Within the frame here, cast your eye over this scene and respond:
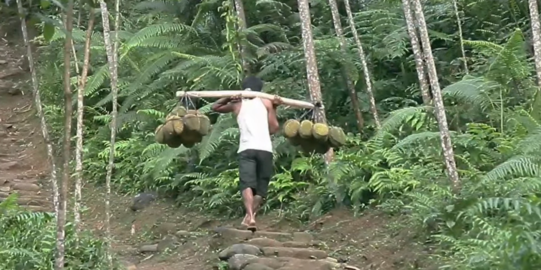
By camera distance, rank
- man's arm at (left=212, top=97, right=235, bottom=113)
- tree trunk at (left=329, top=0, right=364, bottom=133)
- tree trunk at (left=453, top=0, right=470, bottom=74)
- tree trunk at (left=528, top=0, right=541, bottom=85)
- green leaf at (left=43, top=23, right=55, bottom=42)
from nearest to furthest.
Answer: green leaf at (left=43, top=23, right=55, bottom=42)
man's arm at (left=212, top=97, right=235, bottom=113)
tree trunk at (left=528, top=0, right=541, bottom=85)
tree trunk at (left=453, top=0, right=470, bottom=74)
tree trunk at (left=329, top=0, right=364, bottom=133)

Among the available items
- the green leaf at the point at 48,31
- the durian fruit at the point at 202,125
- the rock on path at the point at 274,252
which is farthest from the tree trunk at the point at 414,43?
the green leaf at the point at 48,31

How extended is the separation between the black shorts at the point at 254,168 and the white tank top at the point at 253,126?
6 centimetres

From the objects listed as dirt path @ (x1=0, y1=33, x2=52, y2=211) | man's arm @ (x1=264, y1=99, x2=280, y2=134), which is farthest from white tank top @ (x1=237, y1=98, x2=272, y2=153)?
dirt path @ (x1=0, y1=33, x2=52, y2=211)

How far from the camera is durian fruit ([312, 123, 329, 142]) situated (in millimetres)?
7723

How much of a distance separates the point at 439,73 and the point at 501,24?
1.34 m

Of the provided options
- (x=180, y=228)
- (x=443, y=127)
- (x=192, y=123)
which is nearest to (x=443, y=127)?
(x=443, y=127)

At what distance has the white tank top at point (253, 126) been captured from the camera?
835 centimetres

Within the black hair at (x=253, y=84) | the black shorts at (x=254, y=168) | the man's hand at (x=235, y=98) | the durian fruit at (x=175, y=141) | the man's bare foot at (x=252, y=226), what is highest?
the black hair at (x=253, y=84)

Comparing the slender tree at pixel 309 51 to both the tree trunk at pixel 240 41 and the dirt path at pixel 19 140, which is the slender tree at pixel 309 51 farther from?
the dirt path at pixel 19 140

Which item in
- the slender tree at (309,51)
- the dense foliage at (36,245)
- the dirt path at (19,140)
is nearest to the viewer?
the dense foliage at (36,245)

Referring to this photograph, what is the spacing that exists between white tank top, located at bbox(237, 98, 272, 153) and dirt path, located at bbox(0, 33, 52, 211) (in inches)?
197

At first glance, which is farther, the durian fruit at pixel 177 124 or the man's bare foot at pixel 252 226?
the man's bare foot at pixel 252 226

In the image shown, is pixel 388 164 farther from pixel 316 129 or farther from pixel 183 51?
pixel 183 51

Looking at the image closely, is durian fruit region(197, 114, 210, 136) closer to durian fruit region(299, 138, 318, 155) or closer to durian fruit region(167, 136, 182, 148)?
durian fruit region(167, 136, 182, 148)
